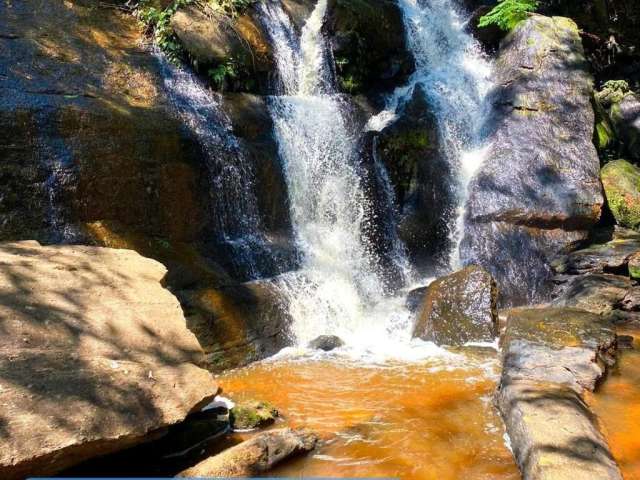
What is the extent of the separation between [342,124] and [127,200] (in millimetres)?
4524

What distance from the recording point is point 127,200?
22.1ft

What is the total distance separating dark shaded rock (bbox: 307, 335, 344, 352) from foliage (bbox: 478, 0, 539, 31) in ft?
27.2

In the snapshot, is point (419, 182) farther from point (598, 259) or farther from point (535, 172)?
point (598, 259)

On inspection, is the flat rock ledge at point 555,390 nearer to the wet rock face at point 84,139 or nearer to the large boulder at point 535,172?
the large boulder at point 535,172

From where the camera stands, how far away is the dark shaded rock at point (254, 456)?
3322mm

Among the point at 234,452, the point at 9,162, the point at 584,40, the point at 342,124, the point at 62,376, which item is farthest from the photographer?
the point at 584,40

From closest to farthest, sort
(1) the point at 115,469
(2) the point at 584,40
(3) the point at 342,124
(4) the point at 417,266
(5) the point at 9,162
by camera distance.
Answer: (1) the point at 115,469 → (5) the point at 9,162 → (4) the point at 417,266 → (3) the point at 342,124 → (2) the point at 584,40

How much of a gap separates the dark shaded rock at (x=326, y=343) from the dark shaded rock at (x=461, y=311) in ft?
3.37

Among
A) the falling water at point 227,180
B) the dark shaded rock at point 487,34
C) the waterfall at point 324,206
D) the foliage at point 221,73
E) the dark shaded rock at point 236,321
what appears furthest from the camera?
the dark shaded rock at point 487,34

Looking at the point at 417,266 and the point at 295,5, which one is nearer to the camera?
the point at 417,266

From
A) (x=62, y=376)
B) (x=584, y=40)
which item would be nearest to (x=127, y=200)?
(x=62, y=376)

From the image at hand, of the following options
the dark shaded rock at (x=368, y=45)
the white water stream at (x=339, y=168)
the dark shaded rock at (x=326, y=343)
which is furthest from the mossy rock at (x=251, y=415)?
the dark shaded rock at (x=368, y=45)

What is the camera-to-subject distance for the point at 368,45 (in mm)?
11477

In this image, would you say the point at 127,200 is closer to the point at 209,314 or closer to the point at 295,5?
the point at 209,314
